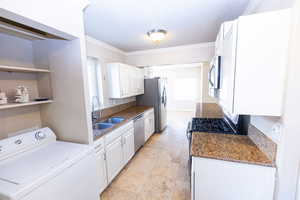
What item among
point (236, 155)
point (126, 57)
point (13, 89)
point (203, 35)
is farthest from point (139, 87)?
point (236, 155)

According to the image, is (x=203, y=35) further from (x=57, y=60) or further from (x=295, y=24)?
(x=57, y=60)

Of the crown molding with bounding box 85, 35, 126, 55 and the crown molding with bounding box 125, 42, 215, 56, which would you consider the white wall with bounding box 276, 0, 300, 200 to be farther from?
the crown molding with bounding box 85, 35, 126, 55

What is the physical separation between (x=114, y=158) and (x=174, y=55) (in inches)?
112

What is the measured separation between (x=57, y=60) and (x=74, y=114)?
67 centimetres

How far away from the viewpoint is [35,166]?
3.76 ft

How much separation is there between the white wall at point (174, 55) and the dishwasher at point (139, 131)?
1.61 metres

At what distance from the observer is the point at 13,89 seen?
1483mm

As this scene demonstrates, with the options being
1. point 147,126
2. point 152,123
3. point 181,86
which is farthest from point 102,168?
point 181,86

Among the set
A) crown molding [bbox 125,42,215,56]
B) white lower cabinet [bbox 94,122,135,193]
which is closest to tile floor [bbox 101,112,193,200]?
white lower cabinet [bbox 94,122,135,193]

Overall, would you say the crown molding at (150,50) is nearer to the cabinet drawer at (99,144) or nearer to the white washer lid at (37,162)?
the cabinet drawer at (99,144)

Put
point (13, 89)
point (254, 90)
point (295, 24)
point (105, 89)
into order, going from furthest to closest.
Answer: point (105, 89)
point (13, 89)
point (254, 90)
point (295, 24)

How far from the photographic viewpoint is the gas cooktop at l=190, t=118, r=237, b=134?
1862 mm

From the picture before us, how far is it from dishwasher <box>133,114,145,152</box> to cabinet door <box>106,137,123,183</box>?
0.61m

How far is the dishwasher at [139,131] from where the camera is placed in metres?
2.90
